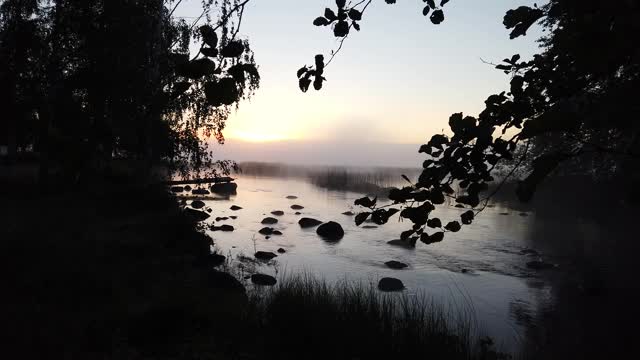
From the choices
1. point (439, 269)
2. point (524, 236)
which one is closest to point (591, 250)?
point (524, 236)

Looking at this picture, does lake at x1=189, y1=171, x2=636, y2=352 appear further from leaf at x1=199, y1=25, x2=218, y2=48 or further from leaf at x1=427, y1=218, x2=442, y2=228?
leaf at x1=199, y1=25, x2=218, y2=48

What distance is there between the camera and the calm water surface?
12734mm

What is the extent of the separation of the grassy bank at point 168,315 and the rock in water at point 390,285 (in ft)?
16.7

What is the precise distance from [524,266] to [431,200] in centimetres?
1811

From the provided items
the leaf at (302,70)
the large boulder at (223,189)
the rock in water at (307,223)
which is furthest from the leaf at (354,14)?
the large boulder at (223,189)

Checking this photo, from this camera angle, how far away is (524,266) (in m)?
18.4

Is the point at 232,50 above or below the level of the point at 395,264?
above

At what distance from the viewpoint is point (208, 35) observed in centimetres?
146

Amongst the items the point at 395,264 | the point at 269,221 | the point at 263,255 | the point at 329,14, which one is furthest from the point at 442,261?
the point at 329,14

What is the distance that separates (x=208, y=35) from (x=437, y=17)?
1.84 meters

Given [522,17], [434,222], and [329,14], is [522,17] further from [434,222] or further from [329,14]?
[434,222]

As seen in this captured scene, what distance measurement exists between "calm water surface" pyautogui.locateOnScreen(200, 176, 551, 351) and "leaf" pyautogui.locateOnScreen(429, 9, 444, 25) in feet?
27.7

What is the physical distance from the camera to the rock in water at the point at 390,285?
13.8 m

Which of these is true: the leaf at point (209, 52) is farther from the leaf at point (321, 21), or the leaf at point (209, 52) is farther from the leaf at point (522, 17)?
the leaf at point (522, 17)
